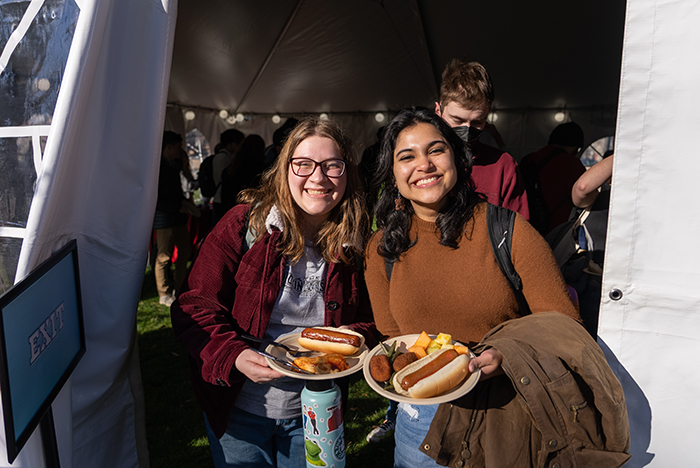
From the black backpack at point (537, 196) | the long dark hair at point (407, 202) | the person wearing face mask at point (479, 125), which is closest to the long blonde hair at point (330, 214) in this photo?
the long dark hair at point (407, 202)

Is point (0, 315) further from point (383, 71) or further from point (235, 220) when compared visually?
point (383, 71)

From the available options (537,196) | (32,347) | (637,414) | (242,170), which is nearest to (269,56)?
(242,170)

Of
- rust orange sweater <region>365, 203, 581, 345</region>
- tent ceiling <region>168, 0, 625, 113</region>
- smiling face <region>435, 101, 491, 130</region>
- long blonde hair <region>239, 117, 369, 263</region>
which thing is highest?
tent ceiling <region>168, 0, 625, 113</region>

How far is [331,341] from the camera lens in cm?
188

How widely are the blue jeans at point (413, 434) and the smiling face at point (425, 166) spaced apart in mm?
888

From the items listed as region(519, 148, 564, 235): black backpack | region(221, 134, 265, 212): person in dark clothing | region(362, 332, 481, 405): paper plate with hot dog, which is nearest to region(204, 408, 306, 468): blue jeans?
region(362, 332, 481, 405): paper plate with hot dog

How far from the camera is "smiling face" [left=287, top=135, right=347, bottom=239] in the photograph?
1960 millimetres

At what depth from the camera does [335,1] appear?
7.02 m

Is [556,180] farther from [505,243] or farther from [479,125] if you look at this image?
[505,243]

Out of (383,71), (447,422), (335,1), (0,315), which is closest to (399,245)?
(447,422)

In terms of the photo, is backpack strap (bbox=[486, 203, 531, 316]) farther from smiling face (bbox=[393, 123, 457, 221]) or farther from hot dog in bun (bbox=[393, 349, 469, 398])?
hot dog in bun (bbox=[393, 349, 469, 398])

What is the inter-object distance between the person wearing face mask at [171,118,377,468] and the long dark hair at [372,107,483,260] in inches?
6.2

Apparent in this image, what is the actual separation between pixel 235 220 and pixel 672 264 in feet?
6.60

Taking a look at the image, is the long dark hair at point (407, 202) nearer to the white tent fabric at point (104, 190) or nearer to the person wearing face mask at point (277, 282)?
the person wearing face mask at point (277, 282)
